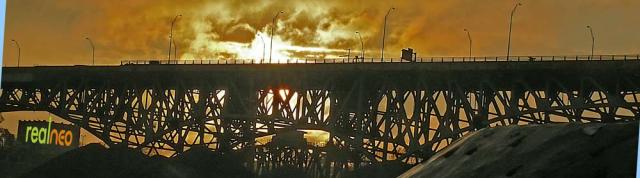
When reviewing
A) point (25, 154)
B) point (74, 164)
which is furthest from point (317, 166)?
point (25, 154)

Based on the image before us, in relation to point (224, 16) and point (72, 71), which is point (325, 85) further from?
point (72, 71)

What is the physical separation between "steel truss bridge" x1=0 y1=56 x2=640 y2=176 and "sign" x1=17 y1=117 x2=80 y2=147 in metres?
20.2

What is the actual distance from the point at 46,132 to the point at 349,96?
175 feet

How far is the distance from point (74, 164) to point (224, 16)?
54.0ft

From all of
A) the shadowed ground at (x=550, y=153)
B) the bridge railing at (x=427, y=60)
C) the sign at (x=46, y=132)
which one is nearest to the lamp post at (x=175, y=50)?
the bridge railing at (x=427, y=60)

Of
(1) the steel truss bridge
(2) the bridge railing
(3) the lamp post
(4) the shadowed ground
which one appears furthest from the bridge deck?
(4) the shadowed ground

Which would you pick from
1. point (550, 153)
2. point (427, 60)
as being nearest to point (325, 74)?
point (427, 60)

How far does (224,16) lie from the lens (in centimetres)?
6831

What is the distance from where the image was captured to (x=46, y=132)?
114938 mm

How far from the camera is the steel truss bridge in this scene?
202 feet

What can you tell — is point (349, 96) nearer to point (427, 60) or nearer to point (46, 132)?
point (427, 60)

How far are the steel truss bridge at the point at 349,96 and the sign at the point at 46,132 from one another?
20194mm

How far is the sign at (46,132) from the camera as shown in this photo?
111188 millimetres

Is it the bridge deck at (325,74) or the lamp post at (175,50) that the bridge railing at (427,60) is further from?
the lamp post at (175,50)
